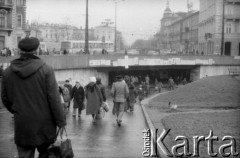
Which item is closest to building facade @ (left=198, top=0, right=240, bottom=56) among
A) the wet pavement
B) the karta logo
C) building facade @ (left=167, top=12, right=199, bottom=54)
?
building facade @ (left=167, top=12, right=199, bottom=54)

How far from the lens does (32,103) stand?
182 inches

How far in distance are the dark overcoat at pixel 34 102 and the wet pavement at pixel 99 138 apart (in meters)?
3.48

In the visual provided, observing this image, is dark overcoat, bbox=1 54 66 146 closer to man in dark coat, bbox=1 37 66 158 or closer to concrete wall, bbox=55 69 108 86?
man in dark coat, bbox=1 37 66 158

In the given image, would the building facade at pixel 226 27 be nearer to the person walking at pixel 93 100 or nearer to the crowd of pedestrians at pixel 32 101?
the person walking at pixel 93 100

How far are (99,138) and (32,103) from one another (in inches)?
222

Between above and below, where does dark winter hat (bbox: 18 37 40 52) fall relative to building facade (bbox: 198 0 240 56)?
below

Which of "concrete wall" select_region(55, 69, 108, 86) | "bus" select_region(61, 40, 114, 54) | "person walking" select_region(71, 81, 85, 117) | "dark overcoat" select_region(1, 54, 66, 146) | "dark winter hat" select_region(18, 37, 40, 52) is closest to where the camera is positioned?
"dark overcoat" select_region(1, 54, 66, 146)

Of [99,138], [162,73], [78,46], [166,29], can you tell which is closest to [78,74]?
[162,73]

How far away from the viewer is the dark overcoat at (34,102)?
4586 millimetres

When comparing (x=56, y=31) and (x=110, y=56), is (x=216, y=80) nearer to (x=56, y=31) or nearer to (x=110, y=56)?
(x=110, y=56)

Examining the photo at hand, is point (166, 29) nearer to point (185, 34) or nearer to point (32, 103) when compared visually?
point (185, 34)

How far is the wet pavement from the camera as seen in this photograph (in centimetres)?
835

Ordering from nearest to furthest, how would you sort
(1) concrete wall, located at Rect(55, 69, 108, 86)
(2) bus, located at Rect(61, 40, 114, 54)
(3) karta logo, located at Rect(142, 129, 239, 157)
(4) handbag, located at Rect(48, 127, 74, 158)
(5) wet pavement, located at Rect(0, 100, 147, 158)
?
(4) handbag, located at Rect(48, 127, 74, 158) < (3) karta logo, located at Rect(142, 129, 239, 157) < (5) wet pavement, located at Rect(0, 100, 147, 158) < (1) concrete wall, located at Rect(55, 69, 108, 86) < (2) bus, located at Rect(61, 40, 114, 54)

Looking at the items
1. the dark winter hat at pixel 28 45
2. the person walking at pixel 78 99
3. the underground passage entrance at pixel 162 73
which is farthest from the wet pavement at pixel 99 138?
the underground passage entrance at pixel 162 73
